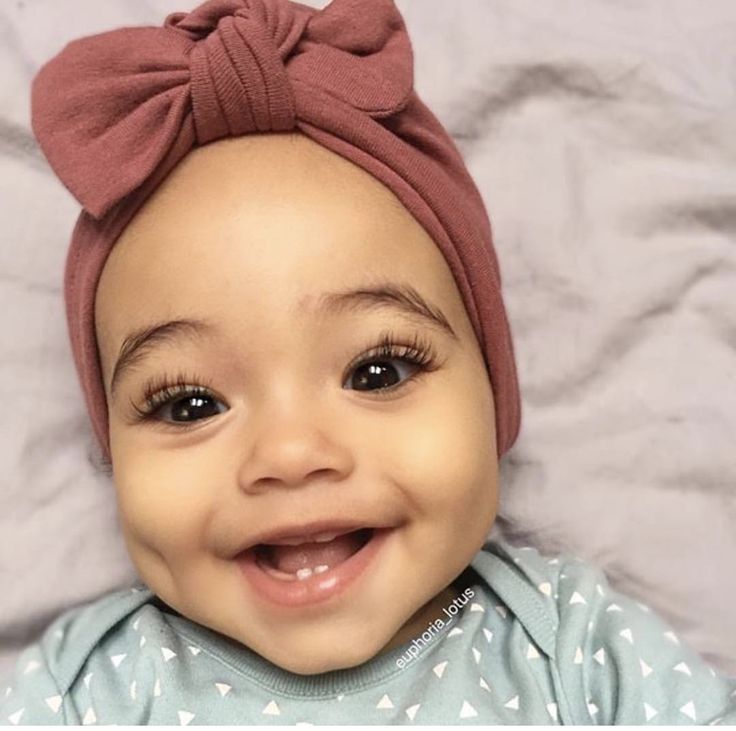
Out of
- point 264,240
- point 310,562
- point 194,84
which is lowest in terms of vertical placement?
point 310,562

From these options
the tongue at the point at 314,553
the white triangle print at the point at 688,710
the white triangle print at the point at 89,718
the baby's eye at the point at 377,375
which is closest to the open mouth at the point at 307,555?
the tongue at the point at 314,553

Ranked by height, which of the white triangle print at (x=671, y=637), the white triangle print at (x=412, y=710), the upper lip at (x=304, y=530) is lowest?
the white triangle print at (x=671, y=637)

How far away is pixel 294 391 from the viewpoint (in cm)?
102

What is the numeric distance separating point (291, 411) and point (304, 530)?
0.11 m

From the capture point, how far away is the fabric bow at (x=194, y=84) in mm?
1059

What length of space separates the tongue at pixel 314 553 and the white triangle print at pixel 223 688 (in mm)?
179

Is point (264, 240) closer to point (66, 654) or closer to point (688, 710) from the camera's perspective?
point (66, 654)

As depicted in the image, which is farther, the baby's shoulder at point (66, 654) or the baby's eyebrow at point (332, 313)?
the baby's shoulder at point (66, 654)

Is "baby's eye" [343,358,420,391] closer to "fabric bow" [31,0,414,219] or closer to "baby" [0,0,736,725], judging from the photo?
"baby" [0,0,736,725]

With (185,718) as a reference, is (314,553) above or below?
above

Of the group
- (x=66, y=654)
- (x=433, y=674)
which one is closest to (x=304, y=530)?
(x=433, y=674)

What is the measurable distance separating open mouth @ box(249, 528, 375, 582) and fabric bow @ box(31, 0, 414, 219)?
37cm

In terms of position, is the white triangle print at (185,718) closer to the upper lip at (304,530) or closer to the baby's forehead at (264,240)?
the upper lip at (304,530)

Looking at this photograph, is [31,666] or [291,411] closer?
[291,411]
